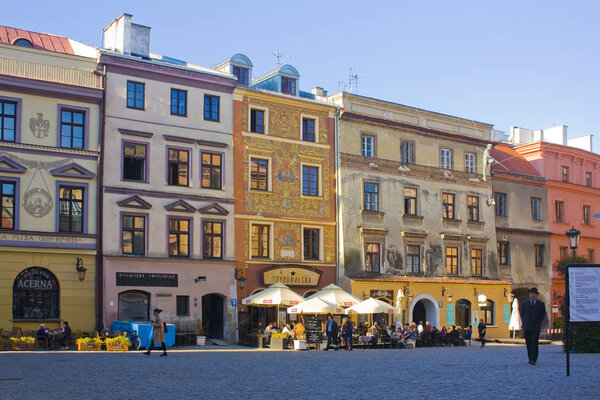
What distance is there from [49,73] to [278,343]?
585 inches

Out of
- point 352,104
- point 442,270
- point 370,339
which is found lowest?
point 370,339

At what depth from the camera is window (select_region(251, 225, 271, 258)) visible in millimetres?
39062

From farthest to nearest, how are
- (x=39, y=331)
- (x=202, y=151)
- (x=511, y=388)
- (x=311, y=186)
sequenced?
1. (x=311, y=186)
2. (x=202, y=151)
3. (x=39, y=331)
4. (x=511, y=388)

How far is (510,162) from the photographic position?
52.1m

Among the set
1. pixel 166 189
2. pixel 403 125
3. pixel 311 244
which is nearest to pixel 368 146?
pixel 403 125

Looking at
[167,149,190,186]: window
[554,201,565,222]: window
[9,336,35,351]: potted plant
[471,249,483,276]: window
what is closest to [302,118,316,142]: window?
[167,149,190,186]: window

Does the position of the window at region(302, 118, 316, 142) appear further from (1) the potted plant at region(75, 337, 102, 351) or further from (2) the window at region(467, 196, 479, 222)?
(1) the potted plant at region(75, 337, 102, 351)

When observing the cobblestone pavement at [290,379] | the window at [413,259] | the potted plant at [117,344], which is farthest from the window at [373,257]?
the cobblestone pavement at [290,379]

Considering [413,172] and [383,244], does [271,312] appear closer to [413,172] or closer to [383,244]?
[383,244]

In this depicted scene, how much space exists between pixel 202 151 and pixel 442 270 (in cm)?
1630

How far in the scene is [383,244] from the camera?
4334 centimetres

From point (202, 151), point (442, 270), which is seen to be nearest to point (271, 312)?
point (202, 151)

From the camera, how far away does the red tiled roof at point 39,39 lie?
3600cm

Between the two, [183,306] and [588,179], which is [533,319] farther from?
[588,179]
